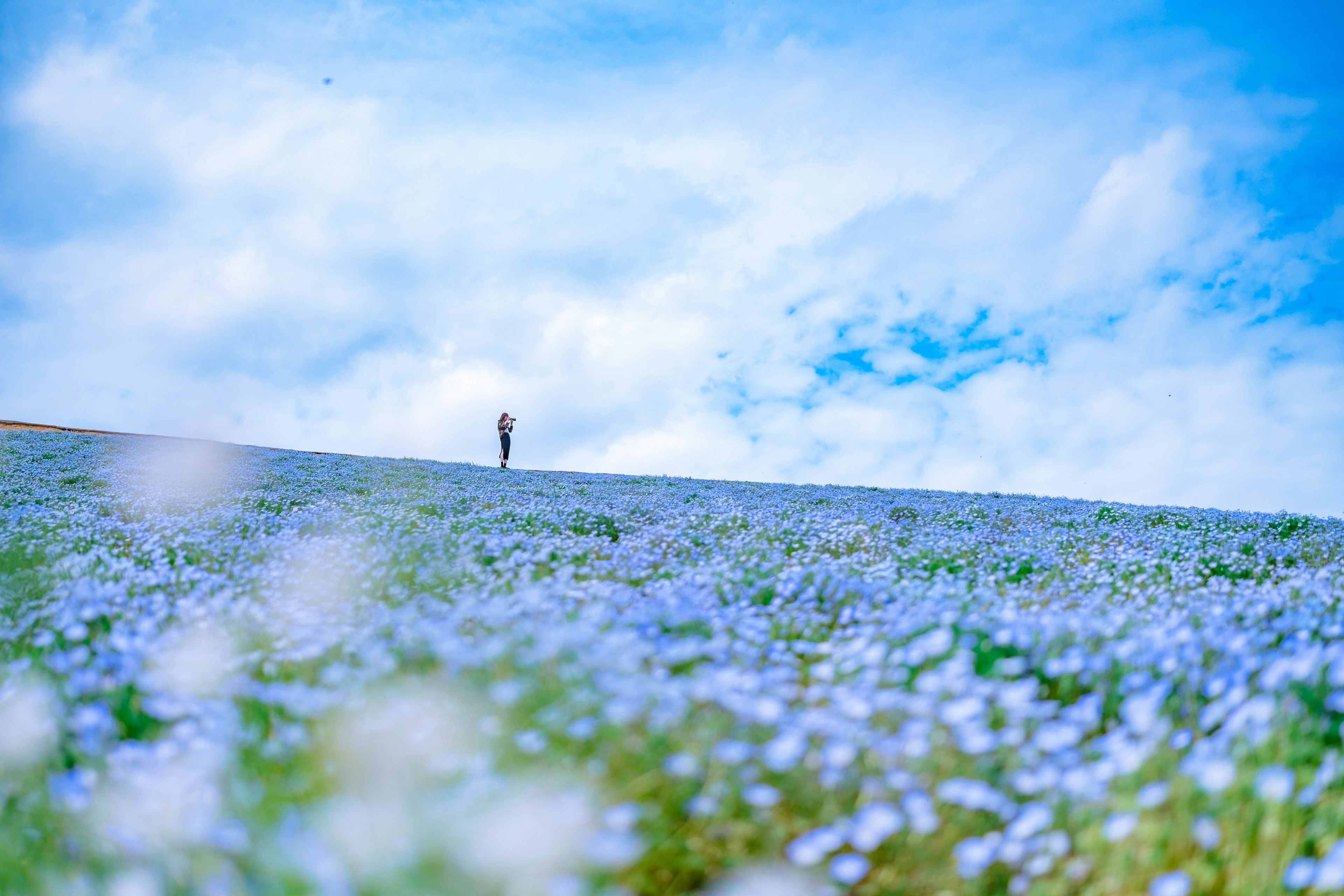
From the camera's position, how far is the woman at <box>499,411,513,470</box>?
33531 mm

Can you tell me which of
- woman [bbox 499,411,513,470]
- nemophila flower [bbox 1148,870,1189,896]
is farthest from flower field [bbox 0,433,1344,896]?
woman [bbox 499,411,513,470]

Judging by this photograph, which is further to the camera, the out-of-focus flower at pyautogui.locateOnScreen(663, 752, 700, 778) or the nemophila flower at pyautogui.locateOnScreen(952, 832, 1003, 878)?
the out-of-focus flower at pyautogui.locateOnScreen(663, 752, 700, 778)

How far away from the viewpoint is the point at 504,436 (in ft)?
111

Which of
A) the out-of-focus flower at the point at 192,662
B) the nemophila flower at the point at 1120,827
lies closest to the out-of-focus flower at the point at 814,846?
the nemophila flower at the point at 1120,827

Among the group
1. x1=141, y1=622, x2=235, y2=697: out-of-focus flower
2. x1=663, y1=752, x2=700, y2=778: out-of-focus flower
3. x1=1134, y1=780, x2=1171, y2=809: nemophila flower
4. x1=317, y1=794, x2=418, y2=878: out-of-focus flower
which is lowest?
x1=141, y1=622, x2=235, y2=697: out-of-focus flower

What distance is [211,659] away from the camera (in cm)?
431

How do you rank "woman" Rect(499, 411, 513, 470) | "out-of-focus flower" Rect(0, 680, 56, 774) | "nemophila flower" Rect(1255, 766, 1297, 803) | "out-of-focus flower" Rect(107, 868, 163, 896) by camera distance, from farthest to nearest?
1. "woman" Rect(499, 411, 513, 470)
2. "out-of-focus flower" Rect(0, 680, 56, 774)
3. "nemophila flower" Rect(1255, 766, 1297, 803)
4. "out-of-focus flower" Rect(107, 868, 163, 896)

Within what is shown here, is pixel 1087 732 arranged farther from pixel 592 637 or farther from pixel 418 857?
pixel 418 857

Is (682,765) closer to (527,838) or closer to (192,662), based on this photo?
(527,838)

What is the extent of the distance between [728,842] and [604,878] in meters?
0.52

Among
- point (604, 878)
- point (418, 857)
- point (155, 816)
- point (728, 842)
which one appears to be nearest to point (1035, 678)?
point (728, 842)

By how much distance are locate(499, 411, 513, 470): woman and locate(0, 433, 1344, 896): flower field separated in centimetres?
2656

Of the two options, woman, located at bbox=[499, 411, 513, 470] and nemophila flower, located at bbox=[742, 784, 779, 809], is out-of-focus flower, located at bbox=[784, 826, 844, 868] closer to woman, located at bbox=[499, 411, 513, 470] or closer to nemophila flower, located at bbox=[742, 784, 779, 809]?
nemophila flower, located at bbox=[742, 784, 779, 809]

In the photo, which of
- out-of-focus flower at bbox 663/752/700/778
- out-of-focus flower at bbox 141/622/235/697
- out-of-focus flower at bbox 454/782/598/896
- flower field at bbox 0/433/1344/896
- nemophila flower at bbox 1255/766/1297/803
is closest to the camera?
out-of-focus flower at bbox 454/782/598/896
